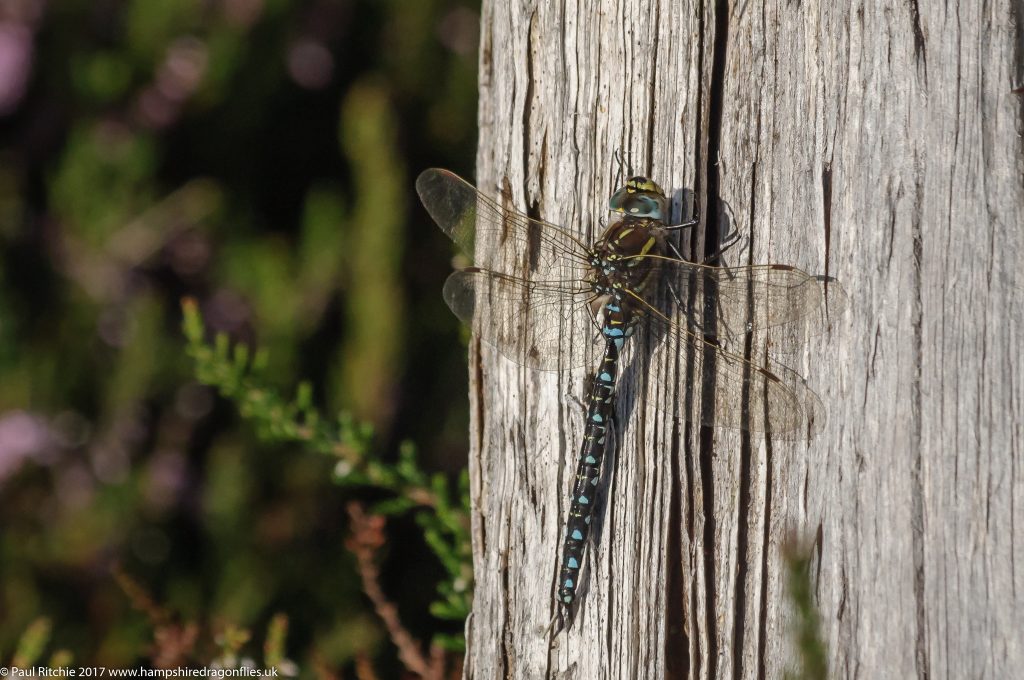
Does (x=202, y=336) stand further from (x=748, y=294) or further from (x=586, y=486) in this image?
(x=748, y=294)

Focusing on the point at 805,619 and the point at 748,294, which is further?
the point at 748,294

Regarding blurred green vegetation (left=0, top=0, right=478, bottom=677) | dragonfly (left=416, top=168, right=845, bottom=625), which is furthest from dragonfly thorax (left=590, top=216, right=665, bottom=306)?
blurred green vegetation (left=0, top=0, right=478, bottom=677)

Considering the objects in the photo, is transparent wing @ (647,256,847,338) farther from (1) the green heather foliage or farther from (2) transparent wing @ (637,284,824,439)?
(1) the green heather foliage

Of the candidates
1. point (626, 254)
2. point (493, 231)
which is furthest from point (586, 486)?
point (493, 231)

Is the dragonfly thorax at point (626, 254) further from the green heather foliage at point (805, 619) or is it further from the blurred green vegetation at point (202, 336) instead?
the blurred green vegetation at point (202, 336)

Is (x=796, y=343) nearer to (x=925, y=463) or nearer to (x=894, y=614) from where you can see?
(x=925, y=463)

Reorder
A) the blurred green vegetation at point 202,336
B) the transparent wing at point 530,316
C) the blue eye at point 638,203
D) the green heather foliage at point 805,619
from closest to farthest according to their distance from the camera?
the green heather foliage at point 805,619 → the blue eye at point 638,203 → the transparent wing at point 530,316 → the blurred green vegetation at point 202,336

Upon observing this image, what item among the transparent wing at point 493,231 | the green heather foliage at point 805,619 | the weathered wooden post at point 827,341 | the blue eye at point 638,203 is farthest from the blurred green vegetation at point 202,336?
the green heather foliage at point 805,619
